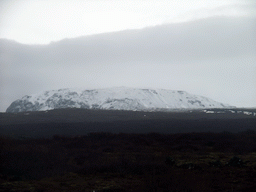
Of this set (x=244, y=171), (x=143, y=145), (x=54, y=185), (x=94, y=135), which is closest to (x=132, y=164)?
(x=54, y=185)

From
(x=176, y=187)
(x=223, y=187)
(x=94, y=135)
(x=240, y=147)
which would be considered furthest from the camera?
(x=94, y=135)

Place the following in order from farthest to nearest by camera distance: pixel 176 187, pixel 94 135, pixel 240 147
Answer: pixel 94 135, pixel 240 147, pixel 176 187

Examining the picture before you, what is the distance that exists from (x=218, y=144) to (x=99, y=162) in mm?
12507

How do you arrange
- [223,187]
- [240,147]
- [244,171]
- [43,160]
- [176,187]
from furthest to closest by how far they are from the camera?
[240,147], [43,160], [244,171], [223,187], [176,187]

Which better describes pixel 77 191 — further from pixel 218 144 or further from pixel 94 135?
pixel 94 135

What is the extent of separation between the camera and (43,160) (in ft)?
47.9

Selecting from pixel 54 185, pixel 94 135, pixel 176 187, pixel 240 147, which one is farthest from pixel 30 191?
pixel 94 135

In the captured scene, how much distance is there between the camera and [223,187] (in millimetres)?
9930

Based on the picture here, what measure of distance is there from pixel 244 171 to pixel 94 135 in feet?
59.5

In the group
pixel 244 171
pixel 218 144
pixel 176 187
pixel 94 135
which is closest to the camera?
pixel 176 187

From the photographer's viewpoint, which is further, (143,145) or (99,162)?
(143,145)

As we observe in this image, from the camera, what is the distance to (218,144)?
23.1 m

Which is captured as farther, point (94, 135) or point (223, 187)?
point (94, 135)

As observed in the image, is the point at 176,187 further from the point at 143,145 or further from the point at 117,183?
the point at 143,145
